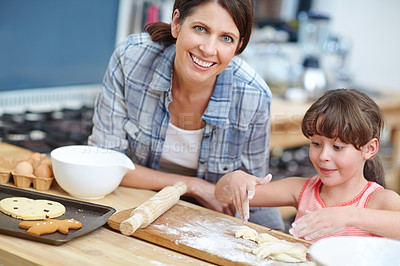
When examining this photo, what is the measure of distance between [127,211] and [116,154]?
0.25 metres

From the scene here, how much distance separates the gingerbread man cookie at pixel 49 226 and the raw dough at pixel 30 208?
35mm

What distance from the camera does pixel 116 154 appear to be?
153cm

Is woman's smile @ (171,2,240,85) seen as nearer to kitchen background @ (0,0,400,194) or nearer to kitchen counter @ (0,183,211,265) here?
kitchen counter @ (0,183,211,265)

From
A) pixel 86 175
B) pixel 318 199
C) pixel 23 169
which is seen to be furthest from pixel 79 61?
pixel 318 199

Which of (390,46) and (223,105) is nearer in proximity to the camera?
(223,105)

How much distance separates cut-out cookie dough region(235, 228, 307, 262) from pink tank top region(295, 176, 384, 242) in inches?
5.9

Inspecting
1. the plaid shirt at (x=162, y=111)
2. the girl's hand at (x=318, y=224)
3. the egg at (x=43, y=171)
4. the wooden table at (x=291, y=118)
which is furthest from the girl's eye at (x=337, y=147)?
the wooden table at (x=291, y=118)

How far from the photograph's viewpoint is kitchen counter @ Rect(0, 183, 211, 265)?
107 centimetres

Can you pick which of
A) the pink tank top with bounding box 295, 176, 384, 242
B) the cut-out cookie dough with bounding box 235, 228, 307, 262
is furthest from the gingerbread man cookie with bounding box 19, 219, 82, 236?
the pink tank top with bounding box 295, 176, 384, 242

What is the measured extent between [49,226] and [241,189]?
1.63 feet

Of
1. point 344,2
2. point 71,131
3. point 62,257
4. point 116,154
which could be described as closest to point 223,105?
point 116,154

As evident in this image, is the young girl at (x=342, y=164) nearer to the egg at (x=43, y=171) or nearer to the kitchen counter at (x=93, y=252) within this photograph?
the kitchen counter at (x=93, y=252)

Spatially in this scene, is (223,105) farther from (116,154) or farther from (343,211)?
(343,211)

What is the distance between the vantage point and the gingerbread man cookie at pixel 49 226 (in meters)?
1.15
